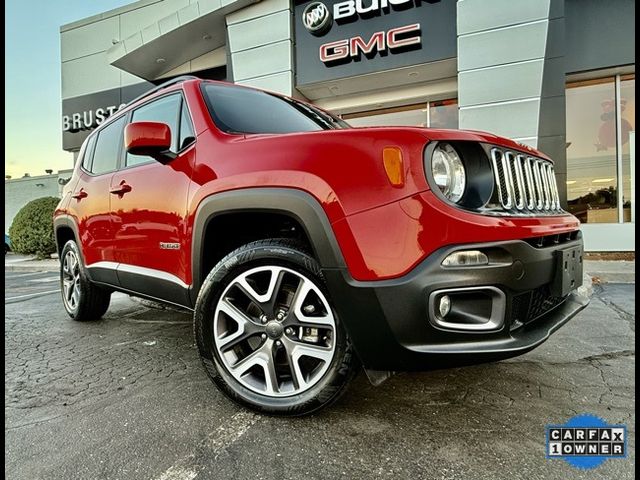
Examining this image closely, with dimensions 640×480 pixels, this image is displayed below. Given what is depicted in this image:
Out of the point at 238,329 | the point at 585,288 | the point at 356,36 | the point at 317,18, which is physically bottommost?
the point at 238,329

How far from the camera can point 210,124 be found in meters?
2.43

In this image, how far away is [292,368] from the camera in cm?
197

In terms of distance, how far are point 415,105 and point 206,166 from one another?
912 centimetres

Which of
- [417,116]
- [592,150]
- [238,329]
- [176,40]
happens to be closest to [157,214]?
[238,329]

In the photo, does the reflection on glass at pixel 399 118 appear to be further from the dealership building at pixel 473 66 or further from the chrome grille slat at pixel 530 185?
the chrome grille slat at pixel 530 185

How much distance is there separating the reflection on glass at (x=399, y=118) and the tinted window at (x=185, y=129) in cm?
815

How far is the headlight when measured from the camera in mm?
1754

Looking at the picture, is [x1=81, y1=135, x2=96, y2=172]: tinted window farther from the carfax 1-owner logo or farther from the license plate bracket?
the carfax 1-owner logo

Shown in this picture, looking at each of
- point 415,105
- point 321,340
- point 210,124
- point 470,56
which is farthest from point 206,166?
point 415,105

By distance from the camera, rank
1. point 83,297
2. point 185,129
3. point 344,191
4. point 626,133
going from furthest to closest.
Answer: point 626,133
point 83,297
point 185,129
point 344,191

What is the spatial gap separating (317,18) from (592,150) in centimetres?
663

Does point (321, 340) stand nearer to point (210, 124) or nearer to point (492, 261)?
point (492, 261)

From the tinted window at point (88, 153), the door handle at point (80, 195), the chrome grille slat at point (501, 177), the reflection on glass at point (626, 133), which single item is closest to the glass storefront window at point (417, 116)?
the reflection on glass at point (626, 133)

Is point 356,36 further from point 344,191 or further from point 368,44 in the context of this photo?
point 344,191
